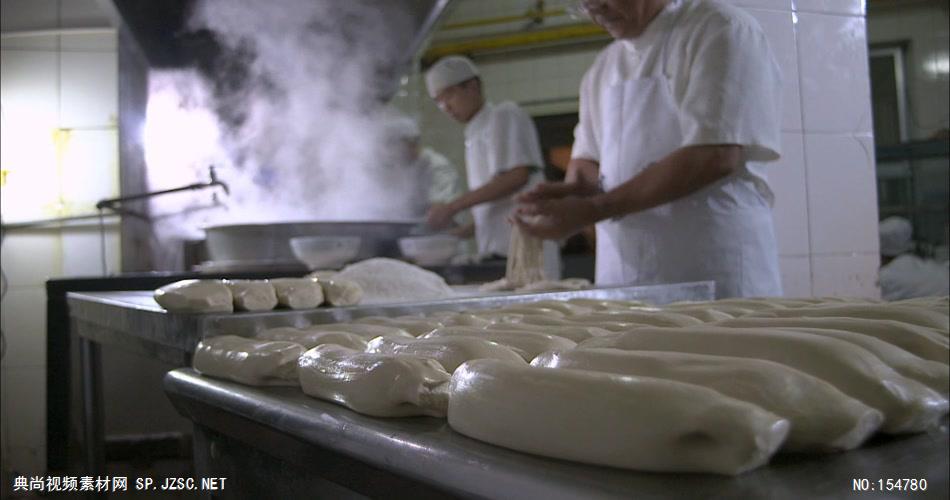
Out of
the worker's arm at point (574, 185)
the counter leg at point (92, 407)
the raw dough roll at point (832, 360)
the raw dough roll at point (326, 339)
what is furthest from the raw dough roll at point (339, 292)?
the counter leg at point (92, 407)

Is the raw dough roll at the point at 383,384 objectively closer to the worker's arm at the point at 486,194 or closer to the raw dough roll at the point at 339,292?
the raw dough roll at the point at 339,292

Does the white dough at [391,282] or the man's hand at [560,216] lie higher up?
the man's hand at [560,216]

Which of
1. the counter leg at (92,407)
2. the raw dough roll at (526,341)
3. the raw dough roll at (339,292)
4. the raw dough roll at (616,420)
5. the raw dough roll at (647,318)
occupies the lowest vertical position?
the counter leg at (92,407)

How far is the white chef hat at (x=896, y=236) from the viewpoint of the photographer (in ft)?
13.6

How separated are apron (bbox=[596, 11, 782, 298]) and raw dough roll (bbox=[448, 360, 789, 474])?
1414 mm

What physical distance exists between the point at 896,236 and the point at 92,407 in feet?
13.6

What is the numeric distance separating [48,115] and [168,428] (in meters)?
1.99

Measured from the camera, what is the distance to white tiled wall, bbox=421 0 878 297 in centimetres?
→ 232

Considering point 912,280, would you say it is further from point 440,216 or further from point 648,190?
point 440,216

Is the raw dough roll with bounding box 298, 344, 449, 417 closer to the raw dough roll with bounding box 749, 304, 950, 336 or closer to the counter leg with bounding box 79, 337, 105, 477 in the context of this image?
the raw dough roll with bounding box 749, 304, 950, 336

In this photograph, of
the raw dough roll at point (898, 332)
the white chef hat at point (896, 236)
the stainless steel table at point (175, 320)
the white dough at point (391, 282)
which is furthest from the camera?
the white chef hat at point (896, 236)

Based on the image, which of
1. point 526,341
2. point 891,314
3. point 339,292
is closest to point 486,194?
point 339,292

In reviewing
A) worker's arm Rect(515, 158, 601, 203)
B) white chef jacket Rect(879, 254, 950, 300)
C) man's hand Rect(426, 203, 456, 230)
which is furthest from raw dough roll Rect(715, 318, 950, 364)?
man's hand Rect(426, 203, 456, 230)

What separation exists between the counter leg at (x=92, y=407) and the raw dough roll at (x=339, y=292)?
3.39 ft
